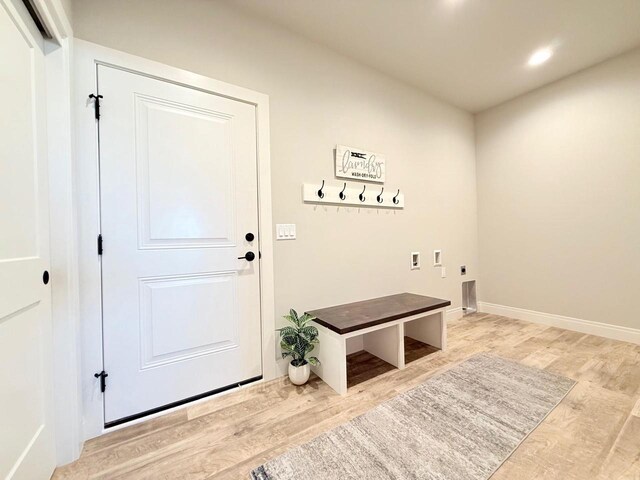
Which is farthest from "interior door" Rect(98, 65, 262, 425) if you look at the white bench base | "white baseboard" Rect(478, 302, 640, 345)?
"white baseboard" Rect(478, 302, 640, 345)

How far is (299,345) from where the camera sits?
182 cm

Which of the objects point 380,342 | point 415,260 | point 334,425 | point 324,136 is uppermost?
point 324,136

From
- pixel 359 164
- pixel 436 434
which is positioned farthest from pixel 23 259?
pixel 359 164

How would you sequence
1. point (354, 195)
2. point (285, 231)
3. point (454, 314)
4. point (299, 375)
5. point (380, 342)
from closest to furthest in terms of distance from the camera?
1. point (299, 375)
2. point (285, 231)
3. point (380, 342)
4. point (354, 195)
5. point (454, 314)

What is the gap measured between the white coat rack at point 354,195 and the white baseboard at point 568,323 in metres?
2.04

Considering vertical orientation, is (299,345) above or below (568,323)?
above

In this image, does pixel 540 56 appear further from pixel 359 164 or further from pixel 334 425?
pixel 334 425

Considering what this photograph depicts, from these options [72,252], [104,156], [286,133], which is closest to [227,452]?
[72,252]

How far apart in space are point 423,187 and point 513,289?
1772mm

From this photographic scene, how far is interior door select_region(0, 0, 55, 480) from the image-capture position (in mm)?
904

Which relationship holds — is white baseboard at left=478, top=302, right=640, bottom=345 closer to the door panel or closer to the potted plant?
the potted plant

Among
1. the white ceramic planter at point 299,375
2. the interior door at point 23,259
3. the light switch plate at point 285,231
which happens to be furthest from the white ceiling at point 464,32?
the white ceramic planter at point 299,375

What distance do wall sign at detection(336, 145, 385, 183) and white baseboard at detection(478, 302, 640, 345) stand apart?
241 centimetres

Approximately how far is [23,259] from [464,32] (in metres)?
3.16
